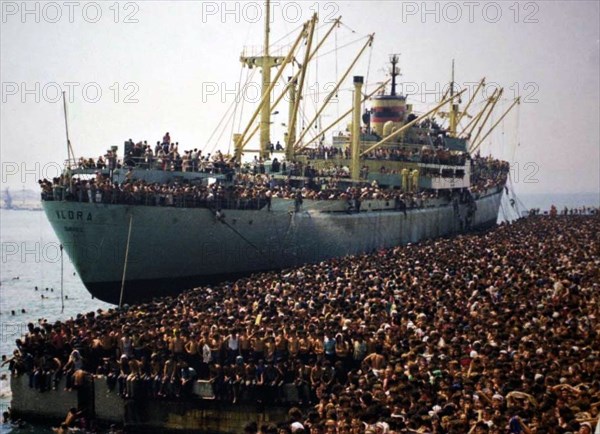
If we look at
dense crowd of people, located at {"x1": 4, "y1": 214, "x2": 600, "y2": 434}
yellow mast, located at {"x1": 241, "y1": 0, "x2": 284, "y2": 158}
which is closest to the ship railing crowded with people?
yellow mast, located at {"x1": 241, "y1": 0, "x2": 284, "y2": 158}

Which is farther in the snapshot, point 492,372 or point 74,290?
point 74,290

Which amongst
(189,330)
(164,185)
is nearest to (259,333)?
(189,330)

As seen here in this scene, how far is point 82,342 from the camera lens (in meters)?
24.5

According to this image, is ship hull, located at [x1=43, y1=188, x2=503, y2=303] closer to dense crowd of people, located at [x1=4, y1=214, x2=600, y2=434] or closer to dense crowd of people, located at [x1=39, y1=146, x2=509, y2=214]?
dense crowd of people, located at [x1=39, y1=146, x2=509, y2=214]

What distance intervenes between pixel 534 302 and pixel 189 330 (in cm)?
1094

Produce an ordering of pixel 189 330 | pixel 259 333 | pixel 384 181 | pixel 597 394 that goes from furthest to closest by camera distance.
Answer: pixel 384 181, pixel 189 330, pixel 259 333, pixel 597 394

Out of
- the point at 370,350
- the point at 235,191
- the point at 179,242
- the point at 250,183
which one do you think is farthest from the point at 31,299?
the point at 370,350

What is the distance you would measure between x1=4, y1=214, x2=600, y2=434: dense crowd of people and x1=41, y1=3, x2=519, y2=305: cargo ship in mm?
6784

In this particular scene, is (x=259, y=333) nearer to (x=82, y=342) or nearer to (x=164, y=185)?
(x=82, y=342)

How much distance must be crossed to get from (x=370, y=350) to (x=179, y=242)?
20.7 meters

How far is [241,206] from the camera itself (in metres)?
44.0

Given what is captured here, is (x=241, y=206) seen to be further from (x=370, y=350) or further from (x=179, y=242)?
(x=370, y=350)

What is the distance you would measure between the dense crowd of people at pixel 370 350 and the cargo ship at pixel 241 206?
6784 mm

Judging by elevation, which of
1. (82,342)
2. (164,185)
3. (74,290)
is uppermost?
(164,185)
